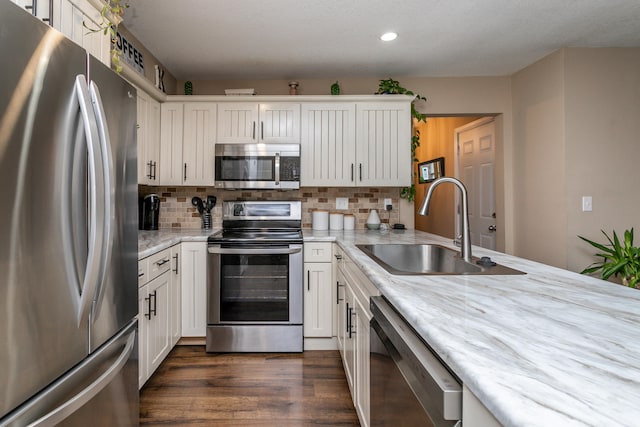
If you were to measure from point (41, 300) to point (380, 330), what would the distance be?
965 mm

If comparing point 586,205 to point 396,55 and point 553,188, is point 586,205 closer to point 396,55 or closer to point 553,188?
point 553,188

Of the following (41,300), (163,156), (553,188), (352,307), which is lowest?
(352,307)

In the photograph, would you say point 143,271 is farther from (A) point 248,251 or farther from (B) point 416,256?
(B) point 416,256

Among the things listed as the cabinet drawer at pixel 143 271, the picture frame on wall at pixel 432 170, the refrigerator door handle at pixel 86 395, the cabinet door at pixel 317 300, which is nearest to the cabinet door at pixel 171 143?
the cabinet drawer at pixel 143 271

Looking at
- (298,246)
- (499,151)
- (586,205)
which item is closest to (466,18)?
(499,151)

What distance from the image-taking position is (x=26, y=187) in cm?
81

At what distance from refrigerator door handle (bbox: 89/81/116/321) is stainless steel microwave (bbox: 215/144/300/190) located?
192 cm

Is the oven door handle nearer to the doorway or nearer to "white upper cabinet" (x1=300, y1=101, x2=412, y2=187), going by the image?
"white upper cabinet" (x1=300, y1=101, x2=412, y2=187)

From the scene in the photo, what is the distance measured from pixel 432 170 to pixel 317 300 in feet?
5.95

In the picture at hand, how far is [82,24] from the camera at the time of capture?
1354 millimetres

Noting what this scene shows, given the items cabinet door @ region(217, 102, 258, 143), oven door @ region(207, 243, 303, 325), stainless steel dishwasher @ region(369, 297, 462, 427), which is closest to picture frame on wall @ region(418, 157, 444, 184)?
oven door @ region(207, 243, 303, 325)

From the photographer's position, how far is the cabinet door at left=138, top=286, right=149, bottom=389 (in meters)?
1.92

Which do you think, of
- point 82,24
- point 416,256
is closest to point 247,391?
point 416,256

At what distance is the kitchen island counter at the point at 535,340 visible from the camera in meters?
0.46
